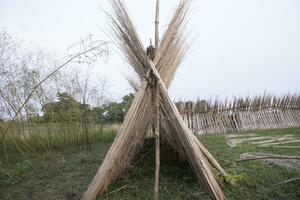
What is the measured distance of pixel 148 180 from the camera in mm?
2434

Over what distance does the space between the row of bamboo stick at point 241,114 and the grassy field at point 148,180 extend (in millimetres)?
3823

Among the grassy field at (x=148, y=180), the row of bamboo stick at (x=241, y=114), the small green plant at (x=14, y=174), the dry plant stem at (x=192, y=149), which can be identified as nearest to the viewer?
the dry plant stem at (x=192, y=149)

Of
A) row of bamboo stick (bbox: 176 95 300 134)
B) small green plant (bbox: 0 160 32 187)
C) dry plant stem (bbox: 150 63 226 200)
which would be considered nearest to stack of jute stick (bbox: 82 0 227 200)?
dry plant stem (bbox: 150 63 226 200)

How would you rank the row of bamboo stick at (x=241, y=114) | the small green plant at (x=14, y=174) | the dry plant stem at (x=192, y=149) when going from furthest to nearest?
the row of bamboo stick at (x=241, y=114) < the small green plant at (x=14, y=174) < the dry plant stem at (x=192, y=149)

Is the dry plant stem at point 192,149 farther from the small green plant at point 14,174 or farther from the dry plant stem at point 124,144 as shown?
the small green plant at point 14,174

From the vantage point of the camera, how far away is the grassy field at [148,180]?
2.12 meters

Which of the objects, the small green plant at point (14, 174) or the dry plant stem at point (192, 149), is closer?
the dry plant stem at point (192, 149)

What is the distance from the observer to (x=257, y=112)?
7.38 metres

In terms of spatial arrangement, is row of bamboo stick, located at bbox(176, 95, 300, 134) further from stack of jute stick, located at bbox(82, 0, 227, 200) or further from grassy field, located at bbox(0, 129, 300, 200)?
stack of jute stick, located at bbox(82, 0, 227, 200)

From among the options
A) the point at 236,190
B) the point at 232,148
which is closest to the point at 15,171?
the point at 236,190

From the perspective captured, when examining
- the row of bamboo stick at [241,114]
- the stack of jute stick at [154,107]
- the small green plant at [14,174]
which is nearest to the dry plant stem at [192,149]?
the stack of jute stick at [154,107]

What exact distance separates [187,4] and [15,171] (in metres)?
2.27

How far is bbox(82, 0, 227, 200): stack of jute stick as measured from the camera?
1.99m

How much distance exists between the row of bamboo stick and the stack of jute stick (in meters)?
4.53
